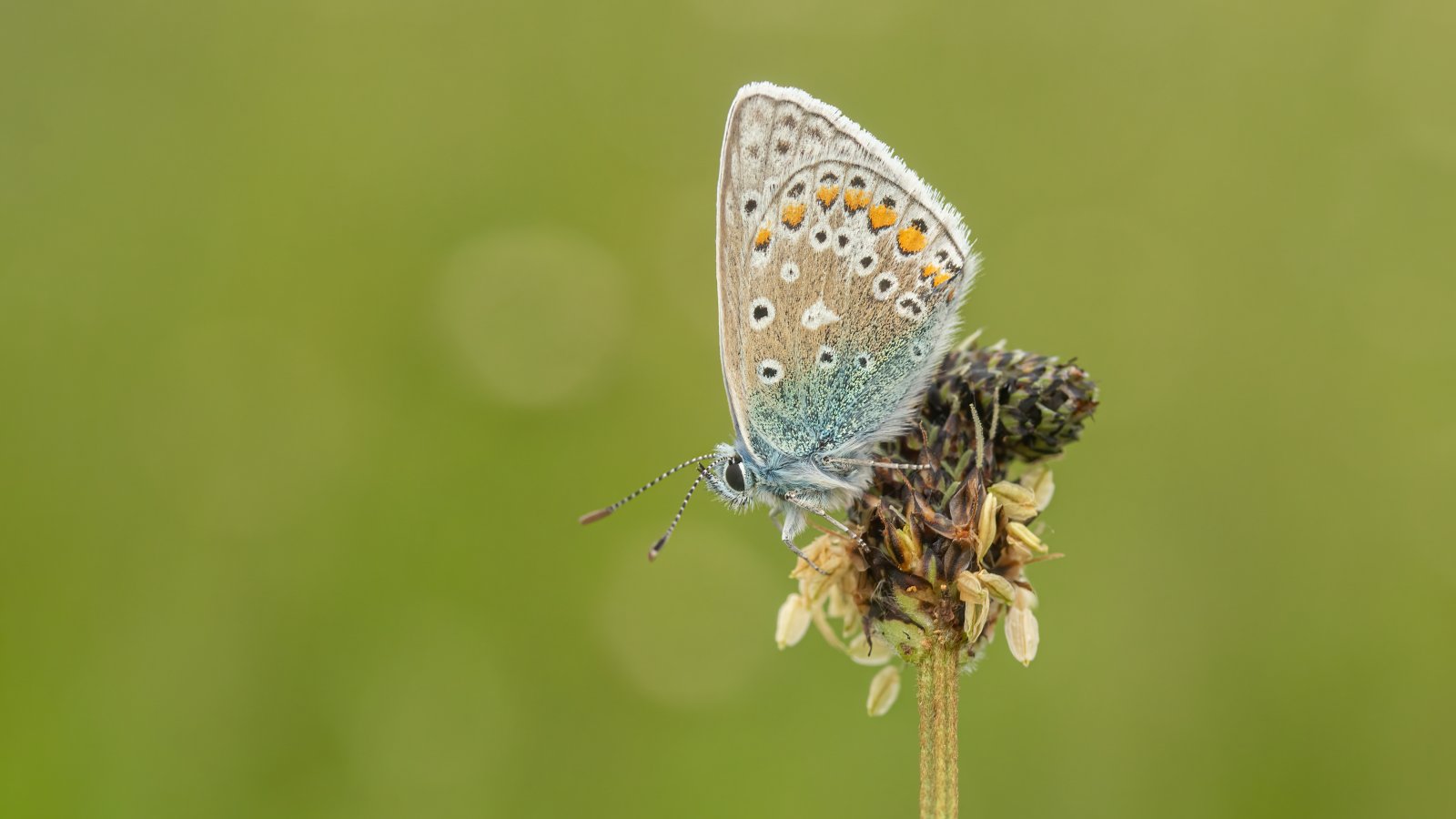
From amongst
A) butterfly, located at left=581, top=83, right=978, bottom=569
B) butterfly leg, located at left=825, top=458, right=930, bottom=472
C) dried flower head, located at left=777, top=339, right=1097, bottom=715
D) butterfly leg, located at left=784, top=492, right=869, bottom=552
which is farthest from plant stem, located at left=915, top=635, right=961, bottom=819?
butterfly, located at left=581, top=83, right=978, bottom=569

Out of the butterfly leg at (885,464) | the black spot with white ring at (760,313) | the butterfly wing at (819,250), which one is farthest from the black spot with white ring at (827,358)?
the butterfly leg at (885,464)

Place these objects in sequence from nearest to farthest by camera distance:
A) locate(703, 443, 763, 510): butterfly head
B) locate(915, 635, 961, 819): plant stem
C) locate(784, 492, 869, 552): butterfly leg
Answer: locate(915, 635, 961, 819): plant stem, locate(784, 492, 869, 552): butterfly leg, locate(703, 443, 763, 510): butterfly head

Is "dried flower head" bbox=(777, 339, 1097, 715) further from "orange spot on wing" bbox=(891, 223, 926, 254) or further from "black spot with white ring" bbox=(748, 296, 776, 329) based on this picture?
"black spot with white ring" bbox=(748, 296, 776, 329)

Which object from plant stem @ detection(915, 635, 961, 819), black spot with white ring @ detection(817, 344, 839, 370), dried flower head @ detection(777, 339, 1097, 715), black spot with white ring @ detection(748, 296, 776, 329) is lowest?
plant stem @ detection(915, 635, 961, 819)

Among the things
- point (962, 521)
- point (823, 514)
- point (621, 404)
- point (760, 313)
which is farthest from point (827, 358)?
point (621, 404)

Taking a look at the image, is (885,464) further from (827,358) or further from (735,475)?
(735,475)

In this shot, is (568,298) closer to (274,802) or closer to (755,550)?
(755,550)

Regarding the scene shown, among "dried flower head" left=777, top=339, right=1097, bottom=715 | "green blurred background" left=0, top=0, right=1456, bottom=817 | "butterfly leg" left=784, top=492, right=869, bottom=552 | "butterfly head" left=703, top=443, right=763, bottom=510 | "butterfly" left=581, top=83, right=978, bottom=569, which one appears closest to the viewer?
"dried flower head" left=777, top=339, right=1097, bottom=715
